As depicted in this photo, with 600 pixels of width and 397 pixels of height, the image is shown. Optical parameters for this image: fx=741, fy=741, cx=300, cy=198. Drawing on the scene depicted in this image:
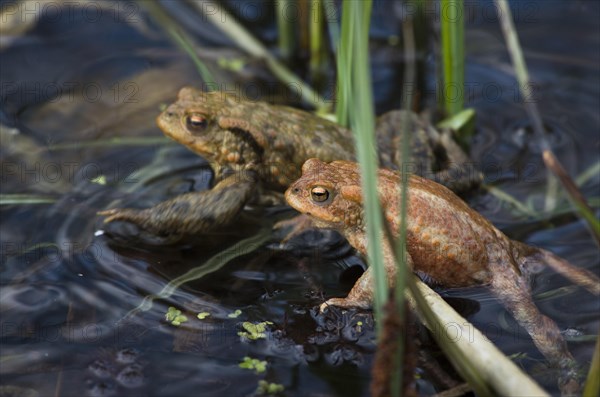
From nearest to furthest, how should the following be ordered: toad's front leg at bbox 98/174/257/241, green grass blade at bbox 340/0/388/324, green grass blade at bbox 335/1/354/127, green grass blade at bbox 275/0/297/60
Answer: green grass blade at bbox 340/0/388/324 < green grass blade at bbox 335/1/354/127 < toad's front leg at bbox 98/174/257/241 < green grass blade at bbox 275/0/297/60

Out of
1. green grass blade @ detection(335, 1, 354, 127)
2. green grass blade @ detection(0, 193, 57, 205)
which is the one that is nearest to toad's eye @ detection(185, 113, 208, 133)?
green grass blade @ detection(335, 1, 354, 127)

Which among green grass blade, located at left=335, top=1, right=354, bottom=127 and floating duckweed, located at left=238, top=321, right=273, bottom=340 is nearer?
floating duckweed, located at left=238, top=321, right=273, bottom=340

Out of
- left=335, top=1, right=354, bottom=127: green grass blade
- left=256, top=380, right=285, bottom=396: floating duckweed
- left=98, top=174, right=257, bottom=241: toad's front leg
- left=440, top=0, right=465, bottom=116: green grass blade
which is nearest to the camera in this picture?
left=256, top=380, right=285, bottom=396: floating duckweed

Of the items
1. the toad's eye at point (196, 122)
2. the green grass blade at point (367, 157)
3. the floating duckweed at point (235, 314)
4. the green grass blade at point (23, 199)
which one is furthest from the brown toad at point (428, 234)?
the green grass blade at point (23, 199)

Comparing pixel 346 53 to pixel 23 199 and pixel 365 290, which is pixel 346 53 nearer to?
pixel 365 290

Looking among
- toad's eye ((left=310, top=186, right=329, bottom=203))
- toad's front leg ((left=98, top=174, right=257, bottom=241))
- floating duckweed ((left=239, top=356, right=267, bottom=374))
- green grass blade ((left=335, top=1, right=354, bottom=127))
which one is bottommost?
floating duckweed ((left=239, top=356, right=267, bottom=374))

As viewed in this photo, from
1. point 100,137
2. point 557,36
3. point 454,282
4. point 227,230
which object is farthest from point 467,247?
point 557,36

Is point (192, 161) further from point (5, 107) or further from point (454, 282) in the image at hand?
point (454, 282)

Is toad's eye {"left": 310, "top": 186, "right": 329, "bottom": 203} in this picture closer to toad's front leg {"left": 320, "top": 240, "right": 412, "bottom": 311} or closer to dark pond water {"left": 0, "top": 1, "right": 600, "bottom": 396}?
toad's front leg {"left": 320, "top": 240, "right": 412, "bottom": 311}
